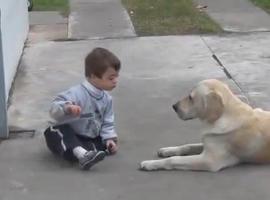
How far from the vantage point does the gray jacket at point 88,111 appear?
18.8 feet

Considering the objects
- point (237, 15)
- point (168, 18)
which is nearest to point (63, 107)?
point (168, 18)

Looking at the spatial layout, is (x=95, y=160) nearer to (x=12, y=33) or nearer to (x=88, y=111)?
(x=88, y=111)

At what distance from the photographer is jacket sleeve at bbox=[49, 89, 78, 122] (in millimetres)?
5645

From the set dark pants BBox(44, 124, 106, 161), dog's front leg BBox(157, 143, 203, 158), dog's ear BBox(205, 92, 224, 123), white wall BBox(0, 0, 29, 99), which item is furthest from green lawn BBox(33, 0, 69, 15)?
dog's ear BBox(205, 92, 224, 123)

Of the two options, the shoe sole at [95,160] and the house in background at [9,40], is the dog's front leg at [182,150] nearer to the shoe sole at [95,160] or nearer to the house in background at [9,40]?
the shoe sole at [95,160]

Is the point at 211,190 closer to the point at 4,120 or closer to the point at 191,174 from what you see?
the point at 191,174

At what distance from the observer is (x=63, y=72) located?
855cm

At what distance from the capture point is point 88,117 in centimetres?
586

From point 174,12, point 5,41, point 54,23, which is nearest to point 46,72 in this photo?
point 5,41

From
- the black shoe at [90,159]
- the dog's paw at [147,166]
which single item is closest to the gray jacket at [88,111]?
the black shoe at [90,159]

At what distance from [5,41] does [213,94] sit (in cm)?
295

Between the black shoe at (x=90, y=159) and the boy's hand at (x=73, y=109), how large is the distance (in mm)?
291

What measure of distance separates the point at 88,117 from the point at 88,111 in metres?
0.05

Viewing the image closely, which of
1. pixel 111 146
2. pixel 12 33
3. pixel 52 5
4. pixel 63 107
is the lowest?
pixel 52 5
